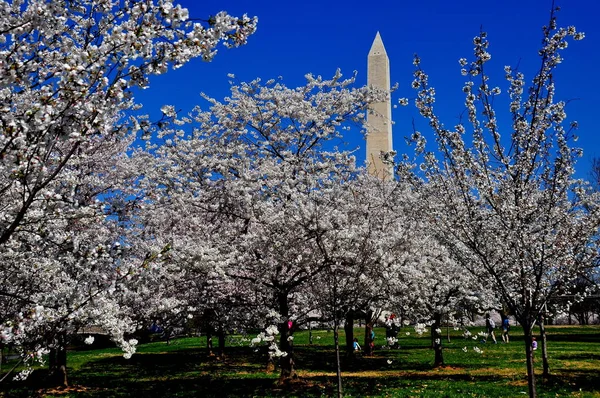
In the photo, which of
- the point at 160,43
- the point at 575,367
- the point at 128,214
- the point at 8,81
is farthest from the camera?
the point at 575,367

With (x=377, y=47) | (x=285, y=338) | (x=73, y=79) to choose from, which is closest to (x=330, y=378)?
(x=285, y=338)

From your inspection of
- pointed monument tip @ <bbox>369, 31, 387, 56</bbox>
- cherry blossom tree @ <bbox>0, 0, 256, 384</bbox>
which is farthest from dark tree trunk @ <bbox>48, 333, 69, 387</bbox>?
pointed monument tip @ <bbox>369, 31, 387, 56</bbox>

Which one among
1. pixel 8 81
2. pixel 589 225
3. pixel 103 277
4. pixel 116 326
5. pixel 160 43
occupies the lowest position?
pixel 116 326

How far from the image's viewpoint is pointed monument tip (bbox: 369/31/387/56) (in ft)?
102

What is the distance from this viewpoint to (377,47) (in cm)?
3150

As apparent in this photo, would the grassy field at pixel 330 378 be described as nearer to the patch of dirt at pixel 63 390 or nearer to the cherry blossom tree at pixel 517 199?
the patch of dirt at pixel 63 390

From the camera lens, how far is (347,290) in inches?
375

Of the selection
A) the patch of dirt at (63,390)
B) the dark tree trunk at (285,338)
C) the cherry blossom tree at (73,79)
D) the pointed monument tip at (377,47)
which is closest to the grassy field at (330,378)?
the patch of dirt at (63,390)

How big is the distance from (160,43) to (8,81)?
41.2 inches

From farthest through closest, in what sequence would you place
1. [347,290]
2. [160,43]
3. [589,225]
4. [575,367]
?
1. [575,367]
2. [347,290]
3. [589,225]
4. [160,43]

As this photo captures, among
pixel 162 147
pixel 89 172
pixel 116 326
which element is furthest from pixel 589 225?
pixel 89 172

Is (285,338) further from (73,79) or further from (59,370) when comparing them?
(73,79)

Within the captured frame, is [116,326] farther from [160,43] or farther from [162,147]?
[162,147]

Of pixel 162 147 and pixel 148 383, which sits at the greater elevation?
pixel 162 147
